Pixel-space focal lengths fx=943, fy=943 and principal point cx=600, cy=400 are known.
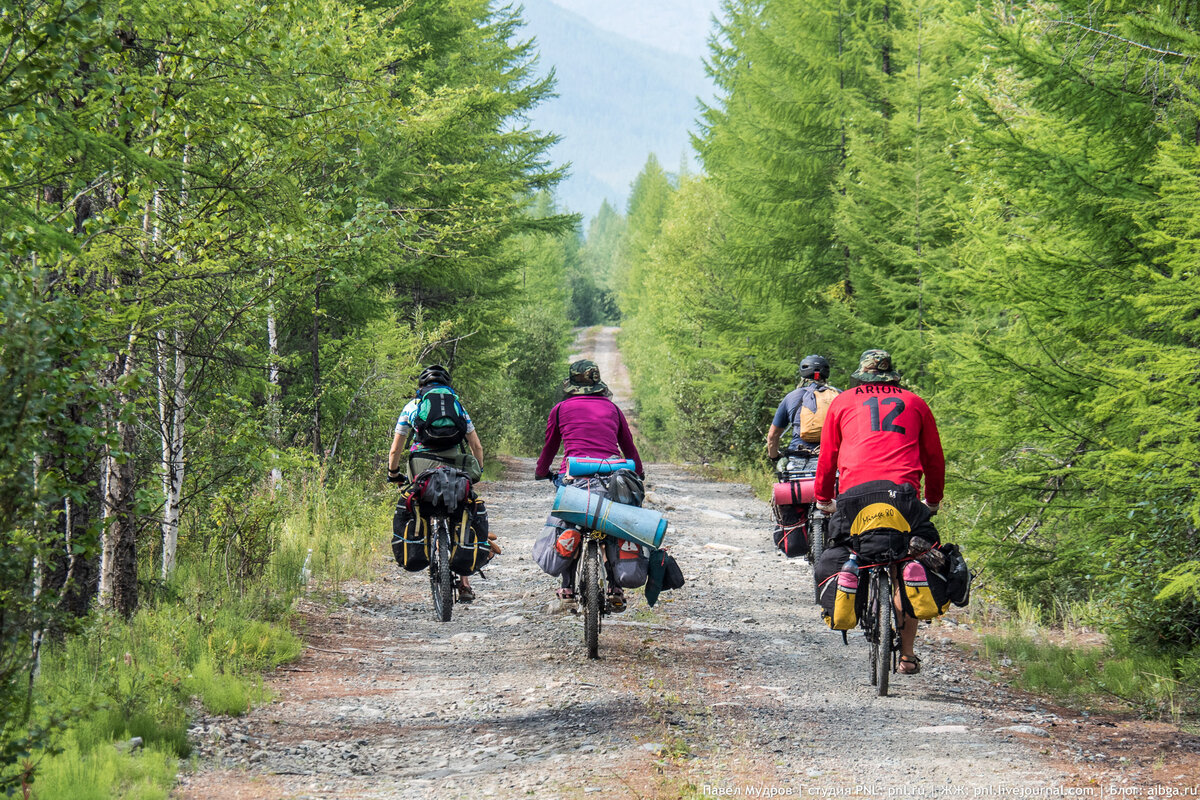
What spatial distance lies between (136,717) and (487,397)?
2377 centimetres

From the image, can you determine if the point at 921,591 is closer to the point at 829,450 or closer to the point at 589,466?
→ the point at 829,450

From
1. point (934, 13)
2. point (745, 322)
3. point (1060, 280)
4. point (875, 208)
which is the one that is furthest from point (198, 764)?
point (745, 322)

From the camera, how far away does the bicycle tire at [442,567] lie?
345 inches

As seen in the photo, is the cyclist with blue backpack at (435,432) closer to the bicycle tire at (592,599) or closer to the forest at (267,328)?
the forest at (267,328)

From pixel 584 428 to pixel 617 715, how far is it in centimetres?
266

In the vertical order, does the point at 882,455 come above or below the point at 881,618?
above

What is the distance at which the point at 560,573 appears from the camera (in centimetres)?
769

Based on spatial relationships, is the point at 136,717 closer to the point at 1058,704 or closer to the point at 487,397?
the point at 1058,704

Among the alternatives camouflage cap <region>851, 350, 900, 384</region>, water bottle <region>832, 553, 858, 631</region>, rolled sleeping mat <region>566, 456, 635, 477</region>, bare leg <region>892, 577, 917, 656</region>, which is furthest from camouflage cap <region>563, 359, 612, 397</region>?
bare leg <region>892, 577, 917, 656</region>

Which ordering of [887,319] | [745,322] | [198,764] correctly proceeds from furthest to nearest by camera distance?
[745,322], [887,319], [198,764]

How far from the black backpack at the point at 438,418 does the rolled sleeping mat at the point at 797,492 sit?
137 inches

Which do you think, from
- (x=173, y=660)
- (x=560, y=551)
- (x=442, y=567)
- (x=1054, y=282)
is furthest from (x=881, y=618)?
(x=173, y=660)

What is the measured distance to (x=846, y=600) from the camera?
632cm

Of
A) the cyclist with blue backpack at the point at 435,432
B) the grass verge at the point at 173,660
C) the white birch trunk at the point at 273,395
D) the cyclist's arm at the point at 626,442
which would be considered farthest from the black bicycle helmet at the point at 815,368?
the grass verge at the point at 173,660
